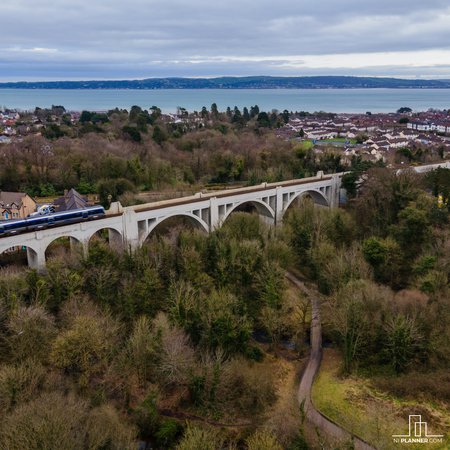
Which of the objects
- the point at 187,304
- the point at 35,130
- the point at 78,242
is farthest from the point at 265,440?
the point at 35,130

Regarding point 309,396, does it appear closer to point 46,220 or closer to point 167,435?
Answer: point 167,435

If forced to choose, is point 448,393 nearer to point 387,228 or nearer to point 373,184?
point 387,228

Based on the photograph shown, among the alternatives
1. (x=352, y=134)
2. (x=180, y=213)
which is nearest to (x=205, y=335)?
(x=180, y=213)

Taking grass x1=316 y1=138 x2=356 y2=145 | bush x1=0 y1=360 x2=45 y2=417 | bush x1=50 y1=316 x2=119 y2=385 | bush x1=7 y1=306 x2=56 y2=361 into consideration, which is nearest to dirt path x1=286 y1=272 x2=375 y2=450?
bush x1=50 y1=316 x2=119 y2=385

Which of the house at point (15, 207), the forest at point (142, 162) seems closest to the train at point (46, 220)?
the house at point (15, 207)

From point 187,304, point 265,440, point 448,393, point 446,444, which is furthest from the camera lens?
point 187,304

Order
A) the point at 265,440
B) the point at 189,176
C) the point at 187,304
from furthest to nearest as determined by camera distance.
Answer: the point at 189,176 → the point at 187,304 → the point at 265,440

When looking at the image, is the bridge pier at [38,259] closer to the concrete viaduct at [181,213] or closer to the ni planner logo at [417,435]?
the concrete viaduct at [181,213]
